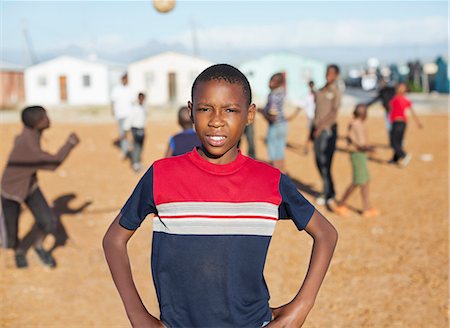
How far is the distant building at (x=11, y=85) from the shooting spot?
46.6 metres

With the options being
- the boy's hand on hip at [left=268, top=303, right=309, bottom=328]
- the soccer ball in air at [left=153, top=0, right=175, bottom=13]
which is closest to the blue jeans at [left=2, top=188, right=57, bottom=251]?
the soccer ball in air at [left=153, top=0, right=175, bottom=13]

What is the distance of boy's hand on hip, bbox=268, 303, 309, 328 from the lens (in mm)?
2343

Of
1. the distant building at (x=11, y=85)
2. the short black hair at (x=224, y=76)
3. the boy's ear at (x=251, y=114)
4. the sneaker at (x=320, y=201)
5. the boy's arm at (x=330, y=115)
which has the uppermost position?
the short black hair at (x=224, y=76)

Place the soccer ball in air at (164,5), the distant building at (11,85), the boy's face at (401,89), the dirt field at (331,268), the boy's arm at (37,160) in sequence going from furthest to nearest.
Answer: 1. the distant building at (11,85)
2. the boy's face at (401,89)
3. the soccer ball in air at (164,5)
4. the boy's arm at (37,160)
5. the dirt field at (331,268)

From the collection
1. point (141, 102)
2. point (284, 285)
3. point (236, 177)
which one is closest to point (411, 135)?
point (141, 102)

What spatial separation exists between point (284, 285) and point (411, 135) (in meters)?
13.8

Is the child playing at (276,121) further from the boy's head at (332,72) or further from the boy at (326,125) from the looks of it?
the boy's head at (332,72)

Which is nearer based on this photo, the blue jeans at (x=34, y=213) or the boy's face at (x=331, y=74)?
the blue jeans at (x=34, y=213)

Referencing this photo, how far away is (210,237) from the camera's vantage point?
2.26 metres

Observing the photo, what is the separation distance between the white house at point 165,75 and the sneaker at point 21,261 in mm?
38970

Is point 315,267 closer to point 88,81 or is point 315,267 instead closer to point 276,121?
point 276,121

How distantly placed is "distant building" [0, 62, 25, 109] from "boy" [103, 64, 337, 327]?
4504cm

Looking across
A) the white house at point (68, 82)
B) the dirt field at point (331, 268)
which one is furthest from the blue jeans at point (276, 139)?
the white house at point (68, 82)

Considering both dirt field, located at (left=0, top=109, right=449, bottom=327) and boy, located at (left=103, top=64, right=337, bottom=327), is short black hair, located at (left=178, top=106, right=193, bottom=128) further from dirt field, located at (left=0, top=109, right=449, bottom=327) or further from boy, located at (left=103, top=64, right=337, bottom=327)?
boy, located at (left=103, top=64, right=337, bottom=327)
